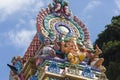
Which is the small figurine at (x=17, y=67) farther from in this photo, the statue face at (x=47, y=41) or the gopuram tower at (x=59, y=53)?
the statue face at (x=47, y=41)

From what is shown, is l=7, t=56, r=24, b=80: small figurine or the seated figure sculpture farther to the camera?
l=7, t=56, r=24, b=80: small figurine

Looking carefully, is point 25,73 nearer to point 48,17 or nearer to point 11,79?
point 11,79

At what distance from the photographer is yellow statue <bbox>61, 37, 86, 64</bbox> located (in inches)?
472

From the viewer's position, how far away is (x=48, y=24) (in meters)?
12.7

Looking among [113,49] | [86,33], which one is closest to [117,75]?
[113,49]

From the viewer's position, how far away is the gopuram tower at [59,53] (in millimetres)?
11766

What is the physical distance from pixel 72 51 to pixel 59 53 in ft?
1.17

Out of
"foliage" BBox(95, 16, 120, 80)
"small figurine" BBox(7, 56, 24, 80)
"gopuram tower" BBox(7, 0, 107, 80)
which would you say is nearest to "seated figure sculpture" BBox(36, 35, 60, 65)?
"gopuram tower" BBox(7, 0, 107, 80)

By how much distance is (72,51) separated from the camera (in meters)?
12.2

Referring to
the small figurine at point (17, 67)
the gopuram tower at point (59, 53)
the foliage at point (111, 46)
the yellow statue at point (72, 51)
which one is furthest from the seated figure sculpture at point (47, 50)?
the foliage at point (111, 46)

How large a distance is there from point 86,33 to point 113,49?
537 cm

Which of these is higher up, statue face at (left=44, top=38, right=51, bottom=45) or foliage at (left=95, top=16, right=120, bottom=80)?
foliage at (left=95, top=16, right=120, bottom=80)

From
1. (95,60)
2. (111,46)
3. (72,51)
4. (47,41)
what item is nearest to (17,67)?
(47,41)

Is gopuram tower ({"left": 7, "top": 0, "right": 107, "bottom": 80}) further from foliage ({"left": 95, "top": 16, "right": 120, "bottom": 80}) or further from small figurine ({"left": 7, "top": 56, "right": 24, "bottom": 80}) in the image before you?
foliage ({"left": 95, "top": 16, "right": 120, "bottom": 80})
